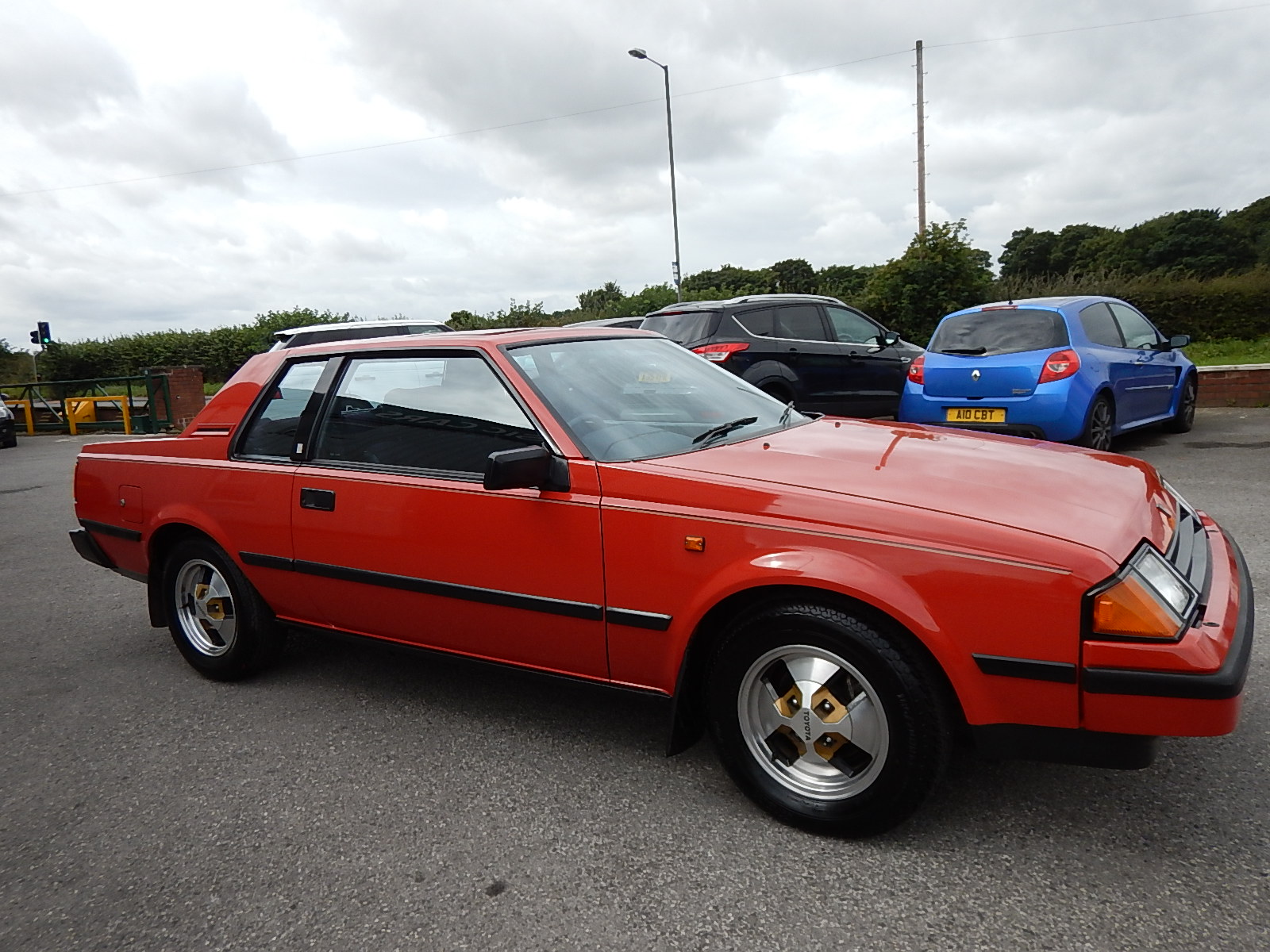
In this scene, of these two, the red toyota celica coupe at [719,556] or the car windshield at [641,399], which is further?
the car windshield at [641,399]

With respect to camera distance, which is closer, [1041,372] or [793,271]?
[1041,372]

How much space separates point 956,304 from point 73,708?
1525 cm

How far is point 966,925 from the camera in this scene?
2082mm

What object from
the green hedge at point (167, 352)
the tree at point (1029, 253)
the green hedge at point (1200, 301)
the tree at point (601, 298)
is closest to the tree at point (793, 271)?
the tree at point (1029, 253)

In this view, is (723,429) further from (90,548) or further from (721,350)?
(721,350)

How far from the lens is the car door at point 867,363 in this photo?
33.2 feet

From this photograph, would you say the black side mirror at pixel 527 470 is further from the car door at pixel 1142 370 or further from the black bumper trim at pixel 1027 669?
the car door at pixel 1142 370

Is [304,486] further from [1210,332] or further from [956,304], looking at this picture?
[1210,332]

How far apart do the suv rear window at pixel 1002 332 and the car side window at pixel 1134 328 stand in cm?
116

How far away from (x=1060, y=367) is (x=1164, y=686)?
6065mm

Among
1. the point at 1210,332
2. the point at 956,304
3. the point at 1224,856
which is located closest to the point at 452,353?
the point at 1224,856

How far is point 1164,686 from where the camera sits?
2.05 metres

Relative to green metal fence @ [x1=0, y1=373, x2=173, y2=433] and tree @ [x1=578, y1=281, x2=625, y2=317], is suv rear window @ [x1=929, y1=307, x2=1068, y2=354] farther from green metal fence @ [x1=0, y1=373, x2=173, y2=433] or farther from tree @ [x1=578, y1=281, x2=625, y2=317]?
tree @ [x1=578, y1=281, x2=625, y2=317]

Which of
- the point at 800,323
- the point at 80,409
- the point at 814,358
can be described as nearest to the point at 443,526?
the point at 814,358
